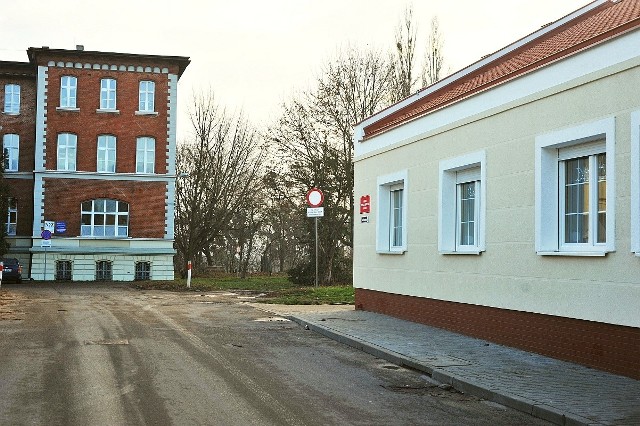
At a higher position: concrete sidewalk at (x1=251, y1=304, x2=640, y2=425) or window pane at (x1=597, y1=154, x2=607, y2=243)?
window pane at (x1=597, y1=154, x2=607, y2=243)

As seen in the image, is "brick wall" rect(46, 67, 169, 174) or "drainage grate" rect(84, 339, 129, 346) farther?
"brick wall" rect(46, 67, 169, 174)

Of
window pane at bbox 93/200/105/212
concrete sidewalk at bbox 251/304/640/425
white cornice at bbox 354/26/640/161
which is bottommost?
concrete sidewalk at bbox 251/304/640/425

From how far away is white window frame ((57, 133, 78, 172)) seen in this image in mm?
40344

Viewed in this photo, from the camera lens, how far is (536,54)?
A: 13.0 meters

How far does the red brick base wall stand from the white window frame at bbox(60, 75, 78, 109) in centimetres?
2933

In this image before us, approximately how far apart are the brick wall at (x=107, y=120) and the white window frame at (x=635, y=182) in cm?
3418

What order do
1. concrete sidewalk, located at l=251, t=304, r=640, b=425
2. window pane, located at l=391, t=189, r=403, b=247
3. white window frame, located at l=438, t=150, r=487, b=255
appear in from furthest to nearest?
window pane, located at l=391, t=189, r=403, b=247
white window frame, located at l=438, t=150, r=487, b=255
concrete sidewalk, located at l=251, t=304, r=640, b=425

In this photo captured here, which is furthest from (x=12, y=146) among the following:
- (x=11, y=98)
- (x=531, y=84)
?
(x=531, y=84)

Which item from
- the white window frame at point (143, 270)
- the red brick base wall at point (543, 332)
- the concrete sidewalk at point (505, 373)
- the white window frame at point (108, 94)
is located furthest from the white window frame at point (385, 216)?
the white window frame at point (108, 94)

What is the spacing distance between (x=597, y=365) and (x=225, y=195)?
40.1 metres

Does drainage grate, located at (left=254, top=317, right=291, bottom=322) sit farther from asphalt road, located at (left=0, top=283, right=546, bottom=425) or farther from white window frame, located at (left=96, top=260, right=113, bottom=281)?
white window frame, located at (left=96, top=260, right=113, bottom=281)

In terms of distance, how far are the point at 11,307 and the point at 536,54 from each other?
14.9 metres

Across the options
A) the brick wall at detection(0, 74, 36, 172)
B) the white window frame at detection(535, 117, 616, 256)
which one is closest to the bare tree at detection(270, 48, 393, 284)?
the brick wall at detection(0, 74, 36, 172)

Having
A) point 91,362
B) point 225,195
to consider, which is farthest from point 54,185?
point 91,362
